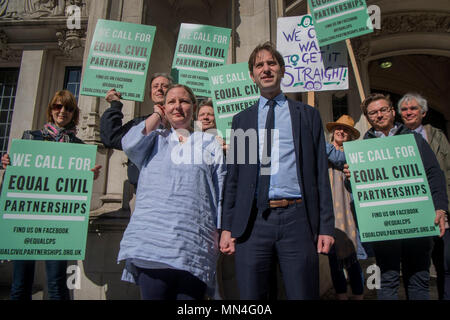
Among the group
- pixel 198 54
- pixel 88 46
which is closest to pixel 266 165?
pixel 198 54

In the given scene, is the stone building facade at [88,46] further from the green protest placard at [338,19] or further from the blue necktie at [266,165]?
the blue necktie at [266,165]

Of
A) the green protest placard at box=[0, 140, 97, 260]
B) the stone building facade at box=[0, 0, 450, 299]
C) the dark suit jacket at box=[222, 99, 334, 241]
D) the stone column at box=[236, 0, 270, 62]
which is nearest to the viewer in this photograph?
the dark suit jacket at box=[222, 99, 334, 241]

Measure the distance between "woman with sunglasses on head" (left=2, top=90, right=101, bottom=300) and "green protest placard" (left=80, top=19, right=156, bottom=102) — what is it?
36 cm

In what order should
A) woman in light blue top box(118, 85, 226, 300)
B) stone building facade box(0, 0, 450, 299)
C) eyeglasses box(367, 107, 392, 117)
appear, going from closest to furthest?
woman in light blue top box(118, 85, 226, 300), eyeglasses box(367, 107, 392, 117), stone building facade box(0, 0, 450, 299)

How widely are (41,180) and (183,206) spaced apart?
133cm

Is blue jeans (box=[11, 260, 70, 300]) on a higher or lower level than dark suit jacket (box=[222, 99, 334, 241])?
lower

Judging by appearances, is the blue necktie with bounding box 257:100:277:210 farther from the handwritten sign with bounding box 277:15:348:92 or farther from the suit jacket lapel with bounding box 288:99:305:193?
the handwritten sign with bounding box 277:15:348:92

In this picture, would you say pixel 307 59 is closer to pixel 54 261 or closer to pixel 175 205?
pixel 175 205

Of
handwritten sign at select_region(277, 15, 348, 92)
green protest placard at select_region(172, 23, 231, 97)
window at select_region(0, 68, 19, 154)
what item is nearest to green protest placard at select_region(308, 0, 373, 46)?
handwritten sign at select_region(277, 15, 348, 92)

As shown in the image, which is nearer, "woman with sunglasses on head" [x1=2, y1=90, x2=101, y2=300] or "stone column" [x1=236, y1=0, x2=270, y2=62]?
"woman with sunglasses on head" [x1=2, y1=90, x2=101, y2=300]

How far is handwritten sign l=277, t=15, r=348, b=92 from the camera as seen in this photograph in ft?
13.2

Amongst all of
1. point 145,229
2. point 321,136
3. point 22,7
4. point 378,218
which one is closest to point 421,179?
point 378,218

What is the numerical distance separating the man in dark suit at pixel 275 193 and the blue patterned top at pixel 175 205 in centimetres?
12
